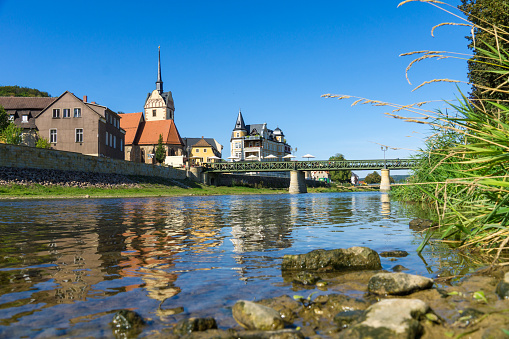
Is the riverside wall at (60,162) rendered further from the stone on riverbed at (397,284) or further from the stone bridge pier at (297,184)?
the stone on riverbed at (397,284)

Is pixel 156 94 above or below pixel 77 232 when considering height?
above

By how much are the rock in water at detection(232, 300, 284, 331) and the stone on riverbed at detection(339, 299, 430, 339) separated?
0.50 meters

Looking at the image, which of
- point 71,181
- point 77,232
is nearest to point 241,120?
point 71,181

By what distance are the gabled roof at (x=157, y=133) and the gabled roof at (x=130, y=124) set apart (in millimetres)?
998

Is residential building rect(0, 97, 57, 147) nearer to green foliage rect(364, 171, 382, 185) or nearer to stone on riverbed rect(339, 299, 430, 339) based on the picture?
stone on riverbed rect(339, 299, 430, 339)

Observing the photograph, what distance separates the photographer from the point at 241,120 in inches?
4594

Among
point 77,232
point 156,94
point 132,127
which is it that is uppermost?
point 156,94

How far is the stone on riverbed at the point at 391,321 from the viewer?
2367 mm

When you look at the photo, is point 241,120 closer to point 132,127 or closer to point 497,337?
point 132,127

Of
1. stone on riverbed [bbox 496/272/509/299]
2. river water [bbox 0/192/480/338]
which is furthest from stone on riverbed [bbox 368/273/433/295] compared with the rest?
river water [bbox 0/192/480/338]

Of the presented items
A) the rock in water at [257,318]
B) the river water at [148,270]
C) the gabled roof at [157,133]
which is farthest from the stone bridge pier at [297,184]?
the rock in water at [257,318]

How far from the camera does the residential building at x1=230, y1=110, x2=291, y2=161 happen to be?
109m

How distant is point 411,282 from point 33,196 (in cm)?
2829

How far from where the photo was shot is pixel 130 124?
83.2m
